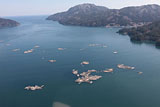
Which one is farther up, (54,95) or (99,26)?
(99,26)

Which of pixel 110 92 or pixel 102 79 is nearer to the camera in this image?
pixel 110 92

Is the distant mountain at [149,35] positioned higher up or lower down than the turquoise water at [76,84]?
higher up

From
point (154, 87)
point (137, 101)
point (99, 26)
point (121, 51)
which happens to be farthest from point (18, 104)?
point (99, 26)

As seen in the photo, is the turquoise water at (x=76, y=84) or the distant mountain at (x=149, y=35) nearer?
the turquoise water at (x=76, y=84)

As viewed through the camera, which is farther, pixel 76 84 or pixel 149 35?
pixel 149 35

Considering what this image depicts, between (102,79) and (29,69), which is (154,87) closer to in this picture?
(102,79)

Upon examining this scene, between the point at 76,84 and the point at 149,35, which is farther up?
the point at 149,35

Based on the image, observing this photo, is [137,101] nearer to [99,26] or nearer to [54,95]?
[54,95]

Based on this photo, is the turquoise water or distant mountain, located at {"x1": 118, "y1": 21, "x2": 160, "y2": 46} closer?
the turquoise water

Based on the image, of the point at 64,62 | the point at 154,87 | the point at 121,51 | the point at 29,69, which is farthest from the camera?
the point at 121,51

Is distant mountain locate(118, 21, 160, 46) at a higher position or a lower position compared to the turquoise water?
higher

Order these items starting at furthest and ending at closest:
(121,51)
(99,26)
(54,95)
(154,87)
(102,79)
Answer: (99,26)
(121,51)
(102,79)
(154,87)
(54,95)
